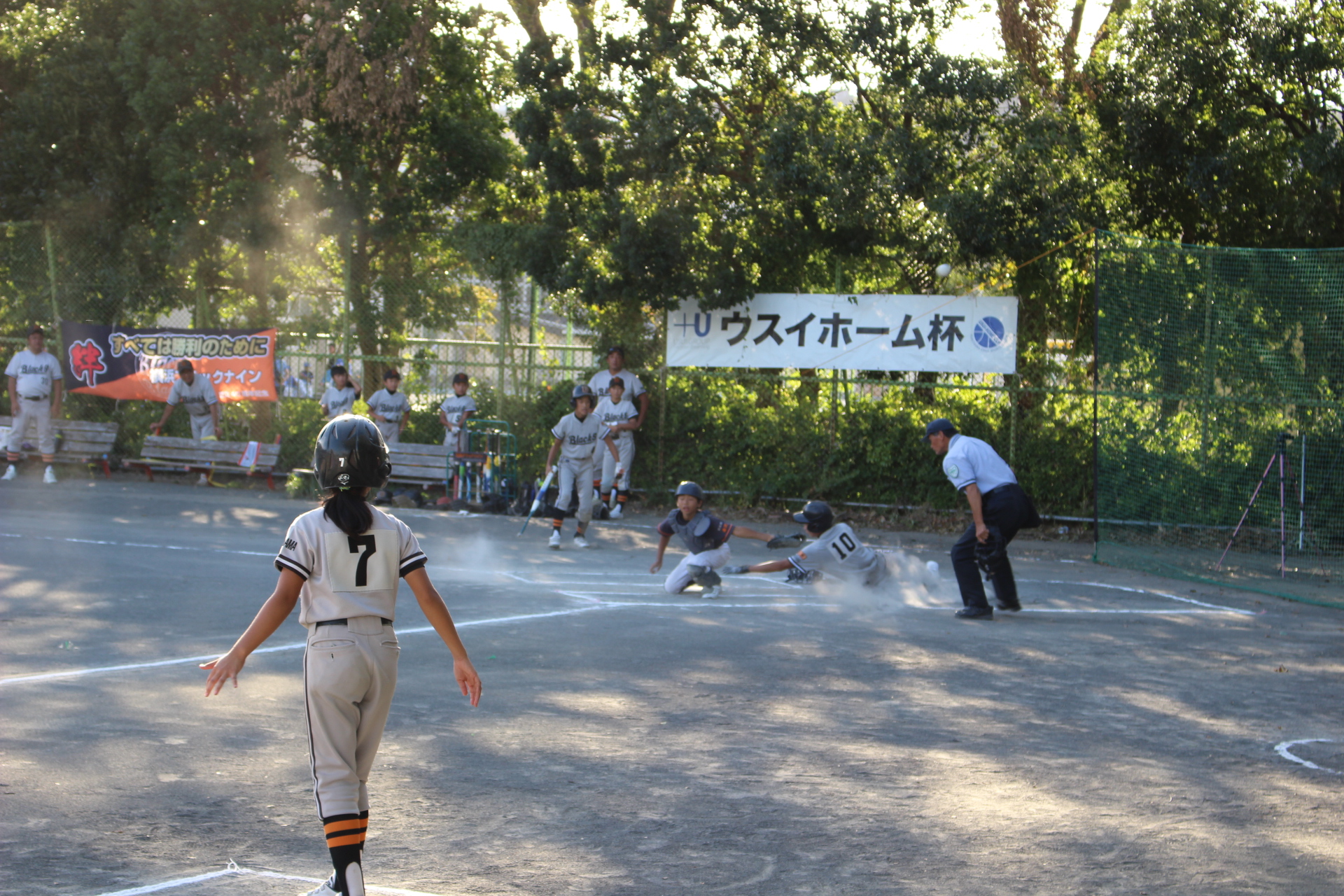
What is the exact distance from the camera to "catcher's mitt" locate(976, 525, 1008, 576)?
1009 centimetres

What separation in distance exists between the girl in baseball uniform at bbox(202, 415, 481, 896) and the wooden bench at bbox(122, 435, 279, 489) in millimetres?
15151

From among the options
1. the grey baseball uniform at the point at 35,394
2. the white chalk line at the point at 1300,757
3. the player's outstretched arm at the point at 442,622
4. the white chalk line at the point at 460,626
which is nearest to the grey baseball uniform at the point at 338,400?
the grey baseball uniform at the point at 35,394

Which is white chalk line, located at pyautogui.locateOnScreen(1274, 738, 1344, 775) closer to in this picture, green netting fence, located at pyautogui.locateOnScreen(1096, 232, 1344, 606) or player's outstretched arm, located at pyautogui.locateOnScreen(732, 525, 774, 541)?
player's outstretched arm, located at pyautogui.locateOnScreen(732, 525, 774, 541)

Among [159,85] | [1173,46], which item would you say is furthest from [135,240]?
[1173,46]

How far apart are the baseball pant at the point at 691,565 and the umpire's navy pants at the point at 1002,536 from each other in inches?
82.9

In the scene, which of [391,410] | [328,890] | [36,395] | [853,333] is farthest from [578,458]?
[328,890]

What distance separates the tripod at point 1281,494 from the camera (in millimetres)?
13539

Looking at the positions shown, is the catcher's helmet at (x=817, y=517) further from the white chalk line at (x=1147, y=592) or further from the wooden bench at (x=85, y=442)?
the wooden bench at (x=85, y=442)

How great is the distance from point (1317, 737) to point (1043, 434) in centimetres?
982

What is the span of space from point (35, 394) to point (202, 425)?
7.68 feet

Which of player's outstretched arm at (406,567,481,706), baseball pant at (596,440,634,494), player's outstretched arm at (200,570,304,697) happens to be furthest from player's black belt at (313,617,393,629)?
baseball pant at (596,440,634,494)

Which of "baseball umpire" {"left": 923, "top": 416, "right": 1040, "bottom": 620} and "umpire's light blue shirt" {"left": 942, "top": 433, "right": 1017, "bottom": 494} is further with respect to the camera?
"umpire's light blue shirt" {"left": 942, "top": 433, "right": 1017, "bottom": 494}

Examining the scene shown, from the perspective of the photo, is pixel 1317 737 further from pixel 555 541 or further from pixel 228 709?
pixel 555 541

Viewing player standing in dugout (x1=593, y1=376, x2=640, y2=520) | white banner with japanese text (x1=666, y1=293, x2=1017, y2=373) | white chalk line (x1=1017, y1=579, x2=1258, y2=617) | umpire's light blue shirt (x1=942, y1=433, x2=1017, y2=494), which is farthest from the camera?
player standing in dugout (x1=593, y1=376, x2=640, y2=520)
